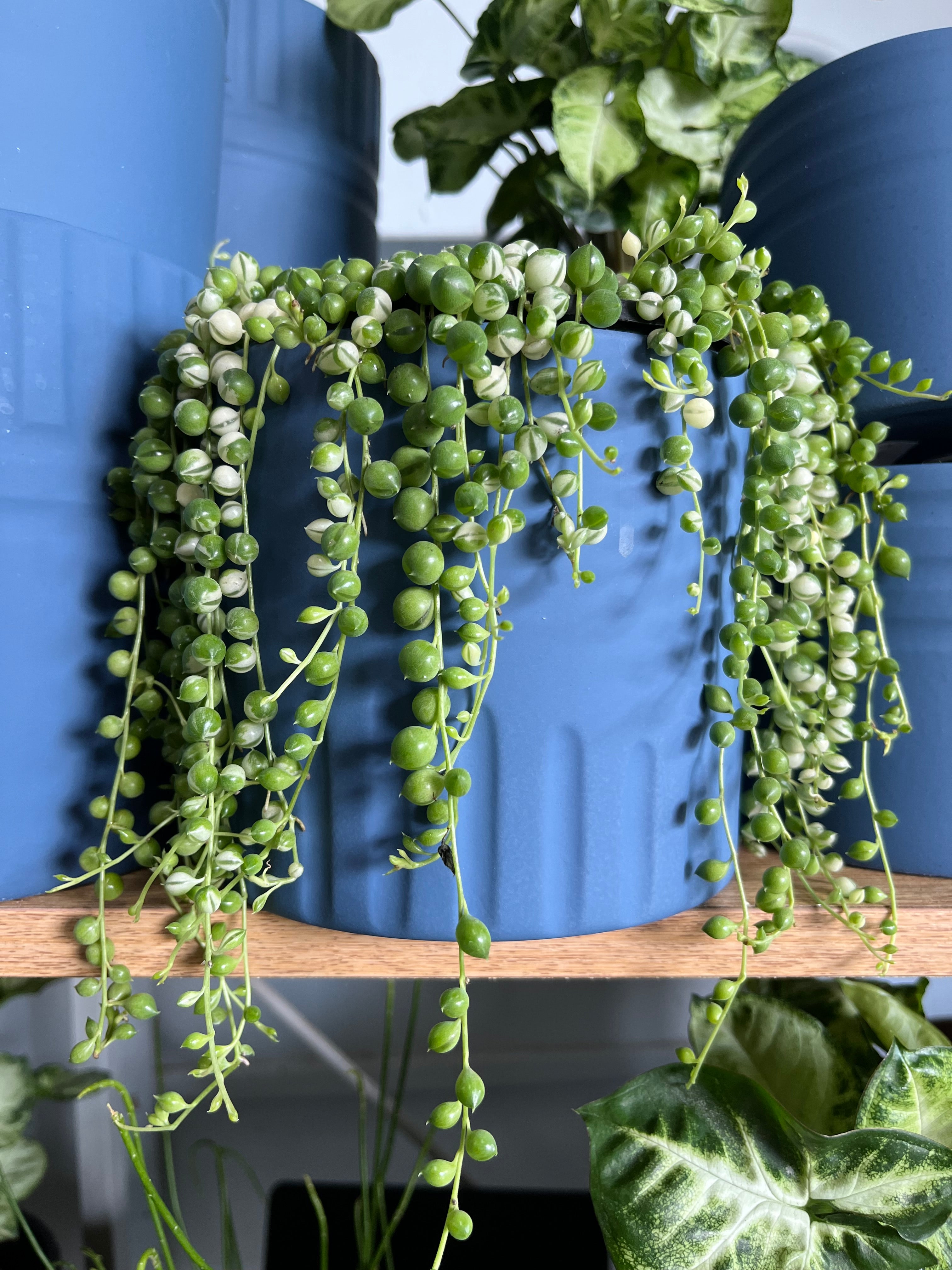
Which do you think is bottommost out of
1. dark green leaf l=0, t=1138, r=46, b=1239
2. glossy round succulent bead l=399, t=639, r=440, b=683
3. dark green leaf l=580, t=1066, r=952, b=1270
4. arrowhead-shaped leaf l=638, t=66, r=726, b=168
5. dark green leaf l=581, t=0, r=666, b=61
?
dark green leaf l=0, t=1138, r=46, b=1239

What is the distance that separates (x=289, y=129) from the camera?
574 millimetres

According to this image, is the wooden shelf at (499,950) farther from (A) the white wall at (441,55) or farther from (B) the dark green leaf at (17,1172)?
(A) the white wall at (441,55)

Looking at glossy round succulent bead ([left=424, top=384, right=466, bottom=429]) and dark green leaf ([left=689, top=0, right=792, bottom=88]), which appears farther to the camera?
dark green leaf ([left=689, top=0, right=792, bottom=88])

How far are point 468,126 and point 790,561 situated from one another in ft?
1.39

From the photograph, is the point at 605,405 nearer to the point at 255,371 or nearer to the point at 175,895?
the point at 255,371

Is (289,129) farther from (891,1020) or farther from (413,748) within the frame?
(891,1020)

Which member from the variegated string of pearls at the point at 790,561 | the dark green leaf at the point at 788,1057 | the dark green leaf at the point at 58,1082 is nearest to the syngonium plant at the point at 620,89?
the variegated string of pearls at the point at 790,561

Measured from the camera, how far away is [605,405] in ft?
1.03

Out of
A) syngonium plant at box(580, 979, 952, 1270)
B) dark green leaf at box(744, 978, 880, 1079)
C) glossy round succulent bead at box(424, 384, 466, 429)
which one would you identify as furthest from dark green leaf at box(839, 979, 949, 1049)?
glossy round succulent bead at box(424, 384, 466, 429)

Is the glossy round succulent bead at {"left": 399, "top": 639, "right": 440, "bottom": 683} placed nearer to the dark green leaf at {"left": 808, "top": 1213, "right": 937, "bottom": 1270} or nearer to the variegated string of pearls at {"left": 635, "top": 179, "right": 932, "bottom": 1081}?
the variegated string of pearls at {"left": 635, "top": 179, "right": 932, "bottom": 1081}

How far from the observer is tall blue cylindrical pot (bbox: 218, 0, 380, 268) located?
0.56 metres

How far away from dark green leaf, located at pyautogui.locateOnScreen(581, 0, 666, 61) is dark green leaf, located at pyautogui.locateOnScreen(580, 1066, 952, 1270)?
61cm

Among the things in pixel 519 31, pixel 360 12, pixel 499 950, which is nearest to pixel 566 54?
pixel 519 31

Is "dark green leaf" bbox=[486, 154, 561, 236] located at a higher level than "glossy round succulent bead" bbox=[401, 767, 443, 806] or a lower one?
higher
